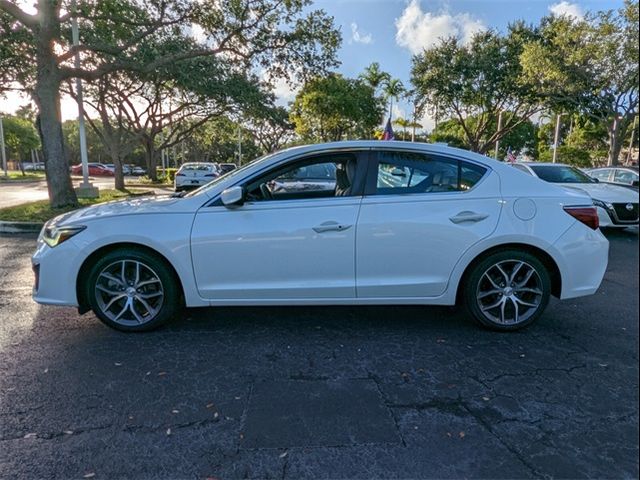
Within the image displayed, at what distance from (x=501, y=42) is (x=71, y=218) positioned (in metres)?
22.8

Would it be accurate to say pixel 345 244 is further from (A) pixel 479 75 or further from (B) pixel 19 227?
(A) pixel 479 75

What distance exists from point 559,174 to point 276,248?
323 inches

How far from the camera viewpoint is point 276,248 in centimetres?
359

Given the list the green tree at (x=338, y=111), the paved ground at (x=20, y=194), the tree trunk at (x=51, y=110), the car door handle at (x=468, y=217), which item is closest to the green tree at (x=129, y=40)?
the tree trunk at (x=51, y=110)

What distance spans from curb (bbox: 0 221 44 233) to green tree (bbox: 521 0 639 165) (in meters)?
16.8

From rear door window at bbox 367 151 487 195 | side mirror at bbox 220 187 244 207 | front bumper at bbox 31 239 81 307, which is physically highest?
rear door window at bbox 367 151 487 195

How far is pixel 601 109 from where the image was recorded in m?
17.8

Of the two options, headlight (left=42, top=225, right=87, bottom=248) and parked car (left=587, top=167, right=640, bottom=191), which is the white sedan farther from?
parked car (left=587, top=167, right=640, bottom=191)

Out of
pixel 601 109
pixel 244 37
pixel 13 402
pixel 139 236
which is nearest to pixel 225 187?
pixel 139 236

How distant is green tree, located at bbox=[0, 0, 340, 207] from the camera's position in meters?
10.6

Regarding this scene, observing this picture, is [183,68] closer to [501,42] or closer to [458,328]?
[458,328]

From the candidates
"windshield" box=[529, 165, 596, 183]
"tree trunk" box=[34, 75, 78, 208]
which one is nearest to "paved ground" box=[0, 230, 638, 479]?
"windshield" box=[529, 165, 596, 183]

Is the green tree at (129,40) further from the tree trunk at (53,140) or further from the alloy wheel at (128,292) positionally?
the alloy wheel at (128,292)

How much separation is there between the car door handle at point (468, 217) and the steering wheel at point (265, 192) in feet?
5.20
